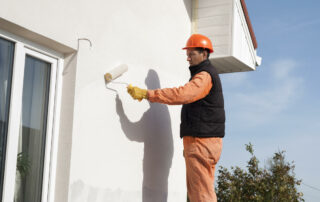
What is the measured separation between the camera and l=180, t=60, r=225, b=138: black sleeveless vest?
14.5 feet

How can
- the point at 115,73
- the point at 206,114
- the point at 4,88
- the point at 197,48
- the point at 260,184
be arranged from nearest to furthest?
the point at 4,88 → the point at 115,73 → the point at 206,114 → the point at 197,48 → the point at 260,184

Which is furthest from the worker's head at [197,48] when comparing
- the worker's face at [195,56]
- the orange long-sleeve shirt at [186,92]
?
the orange long-sleeve shirt at [186,92]

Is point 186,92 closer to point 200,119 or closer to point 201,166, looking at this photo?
point 200,119

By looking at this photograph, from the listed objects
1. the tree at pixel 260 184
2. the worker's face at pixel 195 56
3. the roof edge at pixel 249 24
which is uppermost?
the roof edge at pixel 249 24

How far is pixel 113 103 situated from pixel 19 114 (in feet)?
3.76

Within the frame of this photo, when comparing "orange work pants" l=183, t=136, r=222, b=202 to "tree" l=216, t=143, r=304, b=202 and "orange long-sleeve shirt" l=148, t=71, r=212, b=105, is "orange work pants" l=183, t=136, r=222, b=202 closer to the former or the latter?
"orange long-sleeve shirt" l=148, t=71, r=212, b=105

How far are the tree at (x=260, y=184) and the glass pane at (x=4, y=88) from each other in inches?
303

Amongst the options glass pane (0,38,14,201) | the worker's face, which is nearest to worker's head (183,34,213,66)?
the worker's face

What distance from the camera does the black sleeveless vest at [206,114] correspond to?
4430 millimetres

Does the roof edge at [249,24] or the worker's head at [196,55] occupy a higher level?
the roof edge at [249,24]

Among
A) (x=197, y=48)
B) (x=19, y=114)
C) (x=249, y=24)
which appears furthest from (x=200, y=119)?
(x=249, y=24)

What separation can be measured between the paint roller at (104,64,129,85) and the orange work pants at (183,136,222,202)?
1072 mm

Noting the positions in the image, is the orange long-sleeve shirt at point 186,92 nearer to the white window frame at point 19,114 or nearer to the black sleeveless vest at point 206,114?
the black sleeveless vest at point 206,114

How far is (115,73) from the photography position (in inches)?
162
